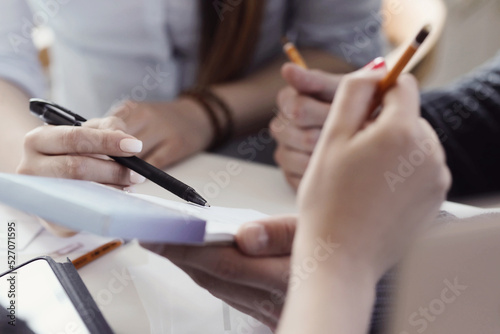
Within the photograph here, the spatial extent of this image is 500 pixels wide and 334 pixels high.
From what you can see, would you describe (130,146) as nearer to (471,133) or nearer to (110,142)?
(110,142)

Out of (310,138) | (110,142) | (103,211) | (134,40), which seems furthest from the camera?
(134,40)

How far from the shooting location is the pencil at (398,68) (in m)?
0.24

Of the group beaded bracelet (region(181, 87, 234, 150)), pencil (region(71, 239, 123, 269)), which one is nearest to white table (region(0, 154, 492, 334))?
pencil (region(71, 239, 123, 269))

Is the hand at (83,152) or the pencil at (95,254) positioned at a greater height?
the hand at (83,152)

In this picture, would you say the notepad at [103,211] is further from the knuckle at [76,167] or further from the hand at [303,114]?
the hand at [303,114]

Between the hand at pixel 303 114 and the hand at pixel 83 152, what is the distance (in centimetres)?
14

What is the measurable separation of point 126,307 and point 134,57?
1.00 feet

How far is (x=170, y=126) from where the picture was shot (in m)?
0.41

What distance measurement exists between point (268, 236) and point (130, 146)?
0.09 m

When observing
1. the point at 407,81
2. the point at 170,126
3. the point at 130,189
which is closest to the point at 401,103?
the point at 407,81

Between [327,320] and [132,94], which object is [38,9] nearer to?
[132,94]

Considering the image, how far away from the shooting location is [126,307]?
0.26 m

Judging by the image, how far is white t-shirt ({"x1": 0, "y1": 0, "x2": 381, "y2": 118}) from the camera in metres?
0.46

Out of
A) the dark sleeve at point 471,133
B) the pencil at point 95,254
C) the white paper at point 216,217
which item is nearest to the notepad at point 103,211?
the white paper at point 216,217
